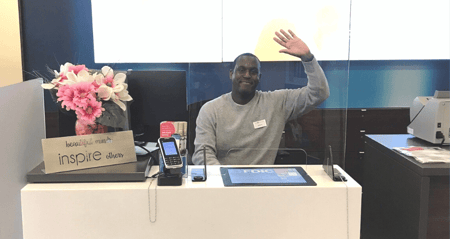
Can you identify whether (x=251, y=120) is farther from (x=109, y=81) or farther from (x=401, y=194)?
(x=401, y=194)

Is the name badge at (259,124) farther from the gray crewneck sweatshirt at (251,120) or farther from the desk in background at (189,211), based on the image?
the desk in background at (189,211)

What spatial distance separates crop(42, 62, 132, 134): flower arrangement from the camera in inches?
64.6

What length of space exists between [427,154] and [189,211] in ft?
5.08

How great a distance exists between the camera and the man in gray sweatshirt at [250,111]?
180 cm

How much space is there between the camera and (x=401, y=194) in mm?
2410

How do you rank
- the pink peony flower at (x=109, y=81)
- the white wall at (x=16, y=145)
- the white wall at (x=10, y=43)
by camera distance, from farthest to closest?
1. the white wall at (x=10, y=43)
2. the pink peony flower at (x=109, y=81)
3. the white wall at (x=16, y=145)

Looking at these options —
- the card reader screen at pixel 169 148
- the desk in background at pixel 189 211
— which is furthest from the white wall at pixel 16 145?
the card reader screen at pixel 169 148

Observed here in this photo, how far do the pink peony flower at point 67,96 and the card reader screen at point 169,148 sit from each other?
1.28 feet

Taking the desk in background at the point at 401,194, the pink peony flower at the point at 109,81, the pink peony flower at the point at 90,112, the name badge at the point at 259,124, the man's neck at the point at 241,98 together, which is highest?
the pink peony flower at the point at 109,81

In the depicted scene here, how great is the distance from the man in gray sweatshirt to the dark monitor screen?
0.14 metres

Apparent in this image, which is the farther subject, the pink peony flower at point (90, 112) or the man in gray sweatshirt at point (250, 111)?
the man in gray sweatshirt at point (250, 111)

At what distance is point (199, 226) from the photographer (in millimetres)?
1601

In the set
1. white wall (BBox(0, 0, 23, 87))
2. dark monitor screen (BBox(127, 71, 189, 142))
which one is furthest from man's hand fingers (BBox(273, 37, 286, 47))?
white wall (BBox(0, 0, 23, 87))

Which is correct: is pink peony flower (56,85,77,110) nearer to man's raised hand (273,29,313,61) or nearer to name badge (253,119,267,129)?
name badge (253,119,267,129)
